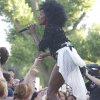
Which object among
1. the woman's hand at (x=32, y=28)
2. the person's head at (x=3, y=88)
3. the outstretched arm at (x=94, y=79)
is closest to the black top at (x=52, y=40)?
the woman's hand at (x=32, y=28)

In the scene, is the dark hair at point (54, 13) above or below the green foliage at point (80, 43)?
above

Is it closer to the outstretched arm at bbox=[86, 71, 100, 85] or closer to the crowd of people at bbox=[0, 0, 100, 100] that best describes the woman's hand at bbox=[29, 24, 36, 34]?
the crowd of people at bbox=[0, 0, 100, 100]

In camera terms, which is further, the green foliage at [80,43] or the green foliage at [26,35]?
the green foliage at [80,43]

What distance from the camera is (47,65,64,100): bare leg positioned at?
261 inches

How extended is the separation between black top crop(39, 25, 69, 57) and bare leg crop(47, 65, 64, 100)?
263mm

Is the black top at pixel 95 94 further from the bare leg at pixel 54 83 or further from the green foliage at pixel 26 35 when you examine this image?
the green foliage at pixel 26 35

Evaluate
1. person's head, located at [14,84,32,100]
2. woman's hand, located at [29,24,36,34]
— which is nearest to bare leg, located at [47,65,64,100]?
woman's hand, located at [29,24,36,34]

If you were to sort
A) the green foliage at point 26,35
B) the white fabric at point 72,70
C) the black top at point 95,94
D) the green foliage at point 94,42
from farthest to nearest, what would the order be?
1. the green foliage at point 94,42
2. the green foliage at point 26,35
3. the black top at point 95,94
4. the white fabric at point 72,70

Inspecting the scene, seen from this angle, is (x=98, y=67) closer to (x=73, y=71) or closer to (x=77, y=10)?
(x=73, y=71)

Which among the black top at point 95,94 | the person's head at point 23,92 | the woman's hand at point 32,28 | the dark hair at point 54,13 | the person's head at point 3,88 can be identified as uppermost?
the dark hair at point 54,13

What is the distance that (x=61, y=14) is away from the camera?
269 inches

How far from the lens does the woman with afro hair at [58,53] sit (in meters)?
6.51

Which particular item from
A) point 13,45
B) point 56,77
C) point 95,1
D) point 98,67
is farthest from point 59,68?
point 95,1

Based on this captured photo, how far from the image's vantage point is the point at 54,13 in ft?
22.4
